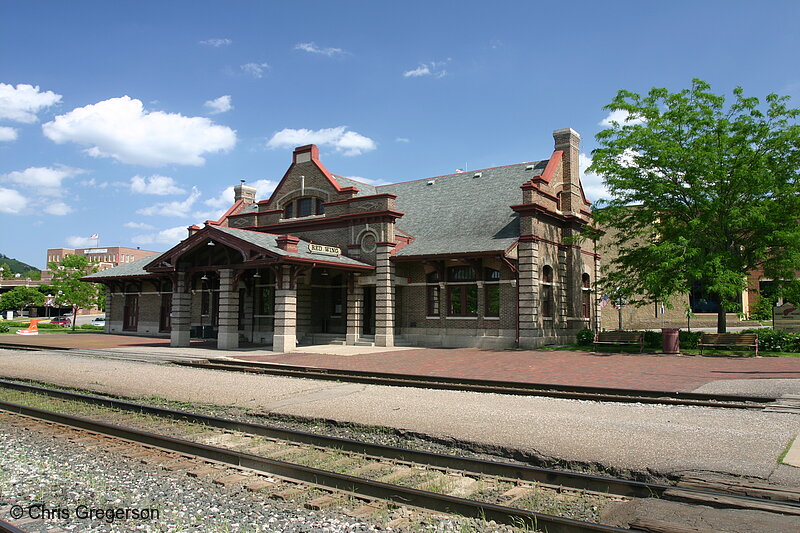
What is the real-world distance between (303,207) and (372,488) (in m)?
26.3

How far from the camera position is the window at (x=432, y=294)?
28.1 m

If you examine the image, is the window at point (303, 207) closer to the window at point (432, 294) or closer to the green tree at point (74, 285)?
the window at point (432, 294)

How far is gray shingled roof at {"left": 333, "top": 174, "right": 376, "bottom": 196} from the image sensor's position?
3316 centimetres

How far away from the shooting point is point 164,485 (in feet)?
22.6

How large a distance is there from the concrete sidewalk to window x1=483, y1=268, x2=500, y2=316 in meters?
12.7

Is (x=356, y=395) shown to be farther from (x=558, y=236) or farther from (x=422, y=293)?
(x=558, y=236)

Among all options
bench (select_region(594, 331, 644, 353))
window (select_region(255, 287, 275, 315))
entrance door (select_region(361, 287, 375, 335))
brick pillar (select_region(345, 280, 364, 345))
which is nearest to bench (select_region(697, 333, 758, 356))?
bench (select_region(594, 331, 644, 353))

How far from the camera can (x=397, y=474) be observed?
23.4 feet

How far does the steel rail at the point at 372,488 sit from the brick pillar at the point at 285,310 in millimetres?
14704

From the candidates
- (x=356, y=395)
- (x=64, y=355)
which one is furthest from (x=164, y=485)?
(x=64, y=355)

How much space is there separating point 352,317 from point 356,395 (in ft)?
49.6

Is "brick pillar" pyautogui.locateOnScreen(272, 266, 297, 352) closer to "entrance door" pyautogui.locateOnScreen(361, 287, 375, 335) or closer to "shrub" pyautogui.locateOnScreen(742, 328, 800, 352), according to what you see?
"entrance door" pyautogui.locateOnScreen(361, 287, 375, 335)

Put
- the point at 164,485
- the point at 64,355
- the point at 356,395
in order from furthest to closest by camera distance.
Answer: the point at 64,355 < the point at 356,395 < the point at 164,485

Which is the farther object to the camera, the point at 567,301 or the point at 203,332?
the point at 203,332
